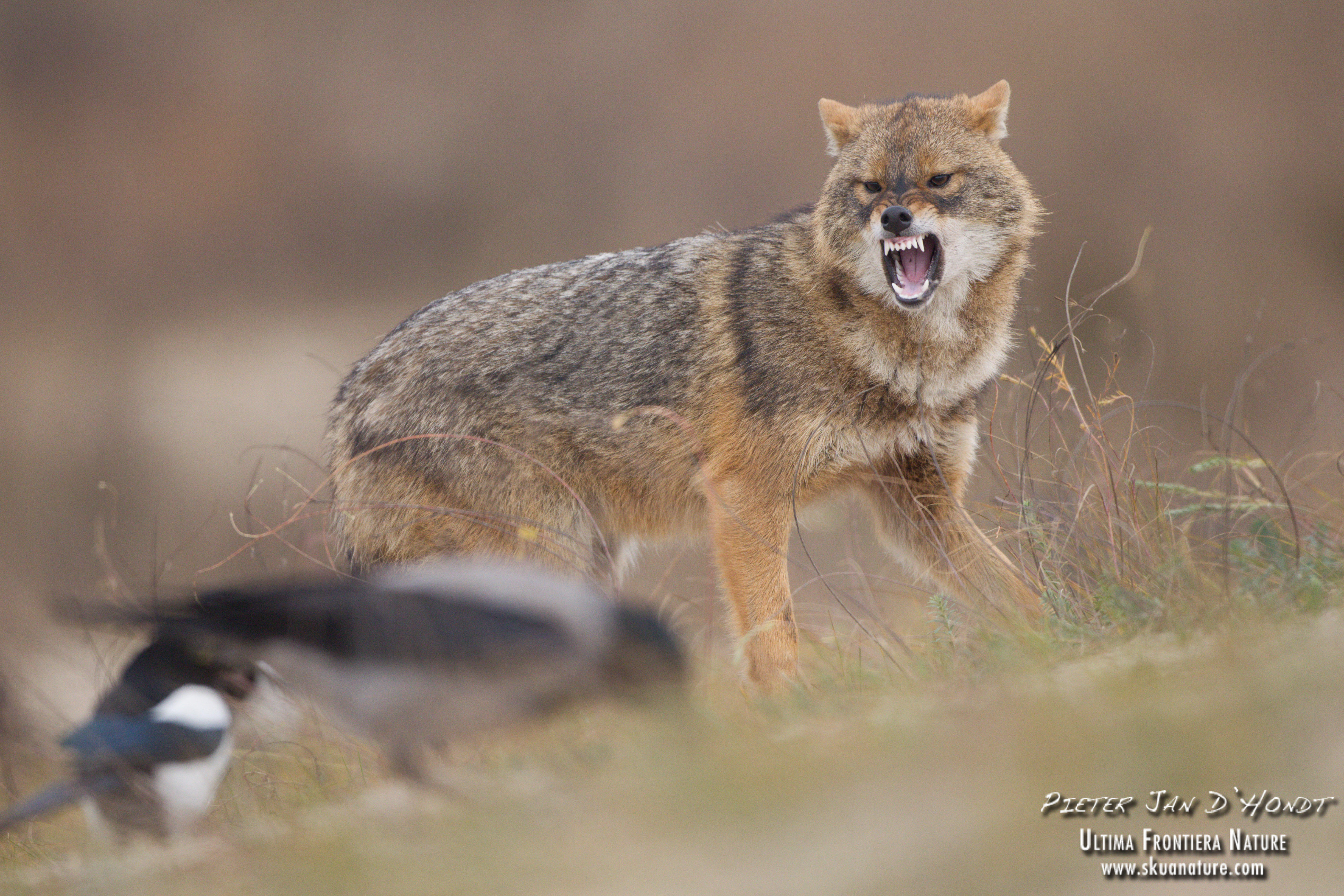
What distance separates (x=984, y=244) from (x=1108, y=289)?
60cm

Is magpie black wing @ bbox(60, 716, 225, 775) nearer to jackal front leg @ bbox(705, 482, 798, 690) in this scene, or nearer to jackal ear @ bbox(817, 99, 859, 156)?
jackal front leg @ bbox(705, 482, 798, 690)

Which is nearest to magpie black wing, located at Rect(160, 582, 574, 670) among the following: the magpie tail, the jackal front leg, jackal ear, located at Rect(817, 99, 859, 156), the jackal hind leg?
the magpie tail

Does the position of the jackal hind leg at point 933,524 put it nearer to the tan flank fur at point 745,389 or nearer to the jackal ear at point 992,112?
the tan flank fur at point 745,389

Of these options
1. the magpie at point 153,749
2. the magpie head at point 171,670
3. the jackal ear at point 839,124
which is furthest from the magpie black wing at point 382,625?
the jackal ear at point 839,124

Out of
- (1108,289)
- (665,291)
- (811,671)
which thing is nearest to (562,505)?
(665,291)

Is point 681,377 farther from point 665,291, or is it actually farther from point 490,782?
point 490,782

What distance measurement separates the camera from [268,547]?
5418 mm

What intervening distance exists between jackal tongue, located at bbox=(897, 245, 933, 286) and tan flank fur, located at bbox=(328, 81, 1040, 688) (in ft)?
0.03

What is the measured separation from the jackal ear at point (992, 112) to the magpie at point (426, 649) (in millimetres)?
2991

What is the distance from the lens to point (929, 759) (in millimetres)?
2195

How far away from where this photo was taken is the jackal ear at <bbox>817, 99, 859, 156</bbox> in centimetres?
492

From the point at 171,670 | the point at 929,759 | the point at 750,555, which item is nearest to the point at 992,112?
the point at 750,555

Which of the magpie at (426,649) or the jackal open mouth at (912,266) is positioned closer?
the magpie at (426,649)

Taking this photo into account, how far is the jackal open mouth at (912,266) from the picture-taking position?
173 inches
